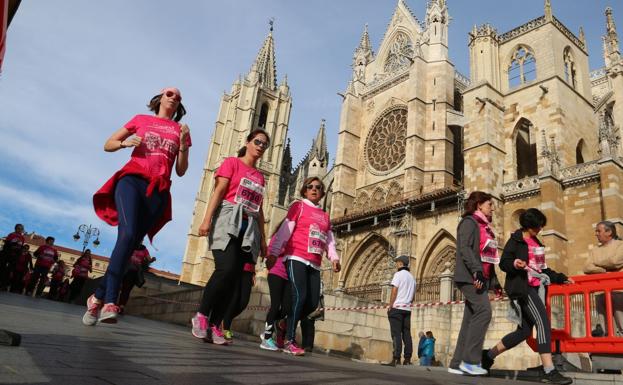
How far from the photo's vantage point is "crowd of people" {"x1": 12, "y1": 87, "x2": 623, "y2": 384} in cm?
348

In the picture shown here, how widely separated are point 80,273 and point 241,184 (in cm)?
810

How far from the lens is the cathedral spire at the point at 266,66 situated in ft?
134

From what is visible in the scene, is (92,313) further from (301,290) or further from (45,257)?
(45,257)

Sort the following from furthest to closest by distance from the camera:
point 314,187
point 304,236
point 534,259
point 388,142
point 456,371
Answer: point 388,142
point 314,187
point 304,236
point 534,259
point 456,371

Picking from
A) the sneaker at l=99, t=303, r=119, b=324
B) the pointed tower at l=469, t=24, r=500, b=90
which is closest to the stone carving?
the pointed tower at l=469, t=24, r=500, b=90

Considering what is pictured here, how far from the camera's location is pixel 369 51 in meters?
29.0

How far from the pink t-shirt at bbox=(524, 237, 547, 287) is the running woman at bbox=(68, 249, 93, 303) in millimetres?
9024

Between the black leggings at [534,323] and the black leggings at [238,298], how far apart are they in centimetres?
228

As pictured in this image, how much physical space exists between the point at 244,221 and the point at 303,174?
96.7 feet

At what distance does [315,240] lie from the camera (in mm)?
4559

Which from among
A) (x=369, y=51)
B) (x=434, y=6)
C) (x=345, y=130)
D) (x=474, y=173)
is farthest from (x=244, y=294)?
(x=369, y=51)

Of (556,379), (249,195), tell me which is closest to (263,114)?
(249,195)

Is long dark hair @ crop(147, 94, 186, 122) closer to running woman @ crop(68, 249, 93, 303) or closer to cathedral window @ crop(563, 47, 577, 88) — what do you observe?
running woman @ crop(68, 249, 93, 303)

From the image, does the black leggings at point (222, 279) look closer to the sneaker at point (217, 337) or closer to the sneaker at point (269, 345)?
the sneaker at point (217, 337)
